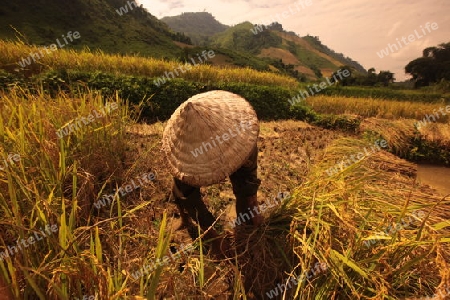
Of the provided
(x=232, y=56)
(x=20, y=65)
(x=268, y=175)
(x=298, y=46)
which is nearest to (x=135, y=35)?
(x=232, y=56)

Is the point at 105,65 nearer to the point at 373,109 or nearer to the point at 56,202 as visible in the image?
the point at 56,202

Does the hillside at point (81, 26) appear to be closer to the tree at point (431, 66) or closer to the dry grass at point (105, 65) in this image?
the dry grass at point (105, 65)

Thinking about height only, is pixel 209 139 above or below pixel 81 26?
below

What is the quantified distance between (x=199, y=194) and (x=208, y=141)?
45cm

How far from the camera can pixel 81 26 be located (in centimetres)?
3497

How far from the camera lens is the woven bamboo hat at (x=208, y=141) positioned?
52.1 inches

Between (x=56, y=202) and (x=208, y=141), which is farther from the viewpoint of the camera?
(x=56, y=202)

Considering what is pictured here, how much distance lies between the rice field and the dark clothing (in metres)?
0.17

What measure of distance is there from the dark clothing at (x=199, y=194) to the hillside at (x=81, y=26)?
3049cm

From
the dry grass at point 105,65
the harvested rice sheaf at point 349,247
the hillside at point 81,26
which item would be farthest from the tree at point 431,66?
the harvested rice sheaf at point 349,247

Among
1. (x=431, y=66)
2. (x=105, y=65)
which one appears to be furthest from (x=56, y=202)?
(x=431, y=66)

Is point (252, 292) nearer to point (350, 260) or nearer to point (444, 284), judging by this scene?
point (350, 260)

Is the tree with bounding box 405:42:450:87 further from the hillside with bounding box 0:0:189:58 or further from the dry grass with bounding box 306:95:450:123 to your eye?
the hillside with bounding box 0:0:189:58

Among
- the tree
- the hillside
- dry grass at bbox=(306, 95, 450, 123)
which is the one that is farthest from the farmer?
the tree
